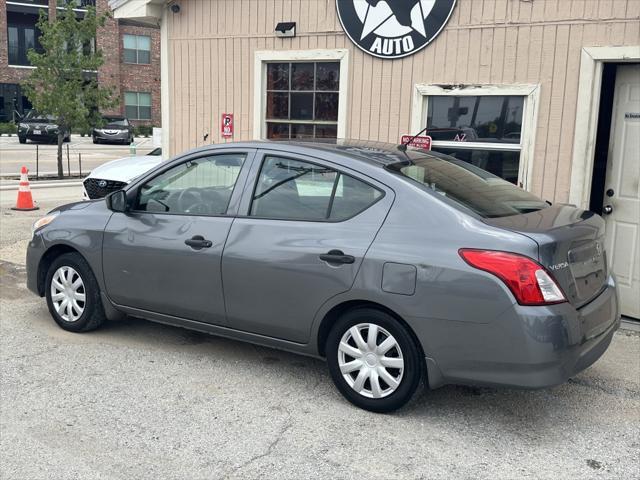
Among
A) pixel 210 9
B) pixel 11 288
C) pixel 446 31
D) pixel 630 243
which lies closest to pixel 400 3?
pixel 446 31

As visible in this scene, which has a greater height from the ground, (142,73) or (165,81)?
(142,73)

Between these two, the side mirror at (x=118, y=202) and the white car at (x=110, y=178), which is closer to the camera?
the side mirror at (x=118, y=202)

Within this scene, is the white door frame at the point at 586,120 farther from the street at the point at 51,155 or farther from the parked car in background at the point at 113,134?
the parked car in background at the point at 113,134

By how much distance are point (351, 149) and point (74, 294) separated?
8.00 ft

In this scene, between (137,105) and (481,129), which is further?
(137,105)

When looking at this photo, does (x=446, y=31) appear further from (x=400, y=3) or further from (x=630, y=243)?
(x=630, y=243)

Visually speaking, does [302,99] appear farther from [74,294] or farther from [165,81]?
[74,294]

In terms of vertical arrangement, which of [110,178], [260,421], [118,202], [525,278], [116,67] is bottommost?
[260,421]

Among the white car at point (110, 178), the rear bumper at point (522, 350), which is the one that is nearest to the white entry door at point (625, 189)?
the rear bumper at point (522, 350)

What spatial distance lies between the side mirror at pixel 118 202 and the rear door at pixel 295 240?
→ 1.00 meters

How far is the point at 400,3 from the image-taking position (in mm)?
6957

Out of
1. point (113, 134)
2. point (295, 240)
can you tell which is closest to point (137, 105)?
point (113, 134)

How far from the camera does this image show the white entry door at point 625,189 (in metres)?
6.05

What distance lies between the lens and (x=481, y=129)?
22.3ft
